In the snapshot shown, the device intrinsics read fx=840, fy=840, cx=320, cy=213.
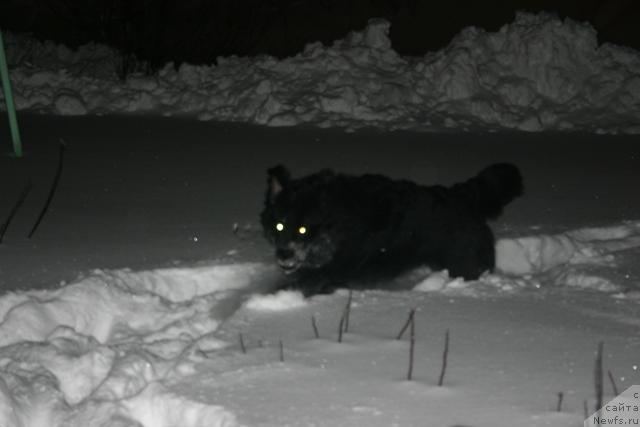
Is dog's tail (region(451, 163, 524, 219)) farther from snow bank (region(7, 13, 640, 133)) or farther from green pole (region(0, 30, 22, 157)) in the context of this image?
snow bank (region(7, 13, 640, 133))

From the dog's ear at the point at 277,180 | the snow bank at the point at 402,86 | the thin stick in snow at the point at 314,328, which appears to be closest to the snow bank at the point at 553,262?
the thin stick in snow at the point at 314,328

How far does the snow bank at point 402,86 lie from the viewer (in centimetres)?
1230

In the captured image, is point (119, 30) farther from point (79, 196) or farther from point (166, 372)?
point (166, 372)

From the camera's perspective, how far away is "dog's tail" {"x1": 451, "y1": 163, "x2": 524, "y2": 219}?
6.16m

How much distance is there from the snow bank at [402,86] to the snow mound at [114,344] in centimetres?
655

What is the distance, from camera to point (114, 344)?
4676mm

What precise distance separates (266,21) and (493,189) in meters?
10.8

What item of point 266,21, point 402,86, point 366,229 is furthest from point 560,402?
point 266,21

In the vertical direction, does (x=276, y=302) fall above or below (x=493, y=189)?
below

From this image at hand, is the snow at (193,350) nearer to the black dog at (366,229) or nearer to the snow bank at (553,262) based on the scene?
the snow bank at (553,262)

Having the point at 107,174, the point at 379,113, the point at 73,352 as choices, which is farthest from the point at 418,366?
the point at 379,113

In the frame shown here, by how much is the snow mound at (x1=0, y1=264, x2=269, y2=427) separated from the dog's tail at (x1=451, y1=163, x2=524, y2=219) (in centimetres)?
163

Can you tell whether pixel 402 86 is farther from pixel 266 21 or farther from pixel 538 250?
pixel 538 250

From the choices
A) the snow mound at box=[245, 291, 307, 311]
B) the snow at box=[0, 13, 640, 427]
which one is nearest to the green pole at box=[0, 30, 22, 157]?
the snow at box=[0, 13, 640, 427]
